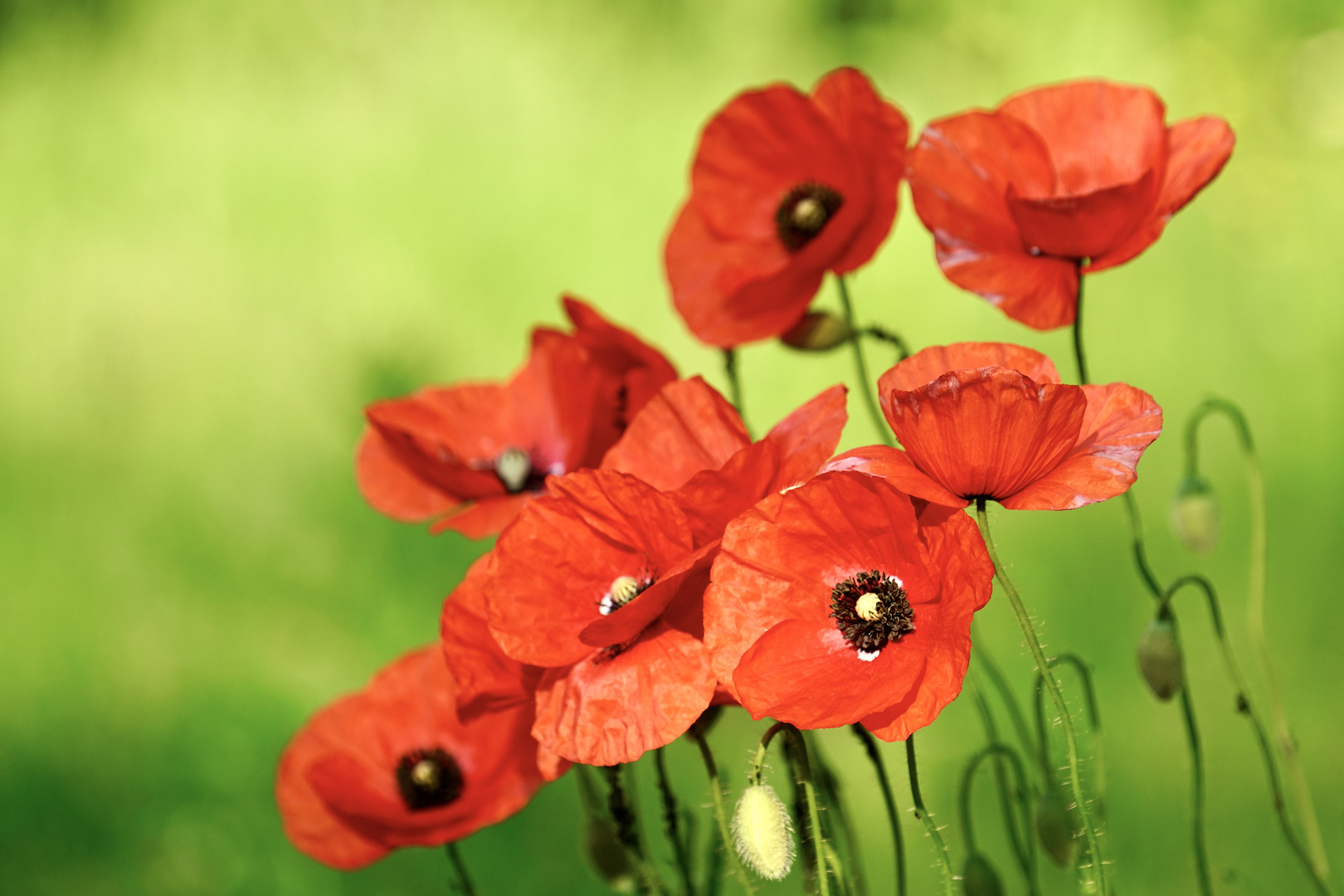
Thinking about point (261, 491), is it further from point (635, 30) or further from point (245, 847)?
point (635, 30)

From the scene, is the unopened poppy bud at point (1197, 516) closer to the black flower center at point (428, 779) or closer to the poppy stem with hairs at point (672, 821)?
the poppy stem with hairs at point (672, 821)

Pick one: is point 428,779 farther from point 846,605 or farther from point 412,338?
point 412,338

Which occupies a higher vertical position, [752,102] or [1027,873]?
[752,102]

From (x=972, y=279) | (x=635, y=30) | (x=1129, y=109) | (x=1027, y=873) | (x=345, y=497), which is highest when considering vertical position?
(x=635, y=30)

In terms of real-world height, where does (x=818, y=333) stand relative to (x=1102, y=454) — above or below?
above

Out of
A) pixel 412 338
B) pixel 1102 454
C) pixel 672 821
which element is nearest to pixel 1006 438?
pixel 1102 454

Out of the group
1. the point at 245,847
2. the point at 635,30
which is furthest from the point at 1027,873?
the point at 635,30
